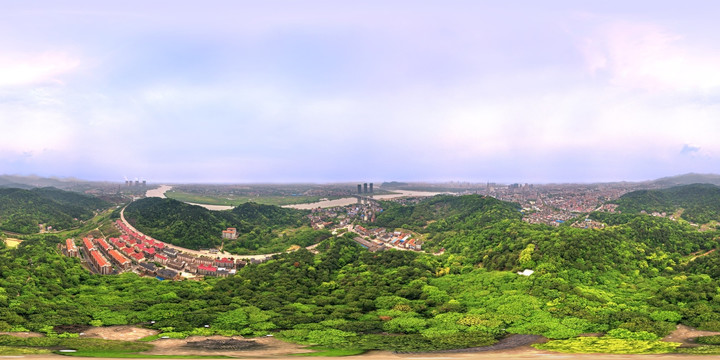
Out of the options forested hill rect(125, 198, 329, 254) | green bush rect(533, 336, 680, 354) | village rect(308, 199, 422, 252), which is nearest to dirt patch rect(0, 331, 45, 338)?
green bush rect(533, 336, 680, 354)

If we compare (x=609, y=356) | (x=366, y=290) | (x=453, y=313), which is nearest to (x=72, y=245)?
(x=366, y=290)

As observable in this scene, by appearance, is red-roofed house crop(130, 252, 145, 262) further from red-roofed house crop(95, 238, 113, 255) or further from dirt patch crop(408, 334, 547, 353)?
dirt patch crop(408, 334, 547, 353)

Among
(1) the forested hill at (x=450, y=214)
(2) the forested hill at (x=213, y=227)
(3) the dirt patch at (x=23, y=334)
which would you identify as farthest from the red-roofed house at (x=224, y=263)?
(1) the forested hill at (x=450, y=214)

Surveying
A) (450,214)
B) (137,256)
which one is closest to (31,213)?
(137,256)

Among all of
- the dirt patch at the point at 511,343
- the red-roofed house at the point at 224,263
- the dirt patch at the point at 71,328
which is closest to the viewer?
the dirt patch at the point at 511,343

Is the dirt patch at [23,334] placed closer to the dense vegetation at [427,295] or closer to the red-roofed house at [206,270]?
the dense vegetation at [427,295]
